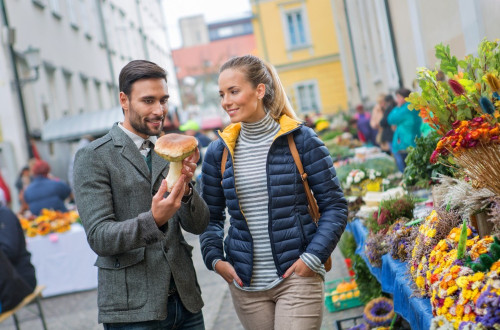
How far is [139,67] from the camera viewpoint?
323cm

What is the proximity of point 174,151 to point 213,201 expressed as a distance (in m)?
0.74

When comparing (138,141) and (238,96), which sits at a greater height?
(238,96)

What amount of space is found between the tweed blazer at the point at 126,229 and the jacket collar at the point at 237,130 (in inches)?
16.1

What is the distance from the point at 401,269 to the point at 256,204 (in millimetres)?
1044

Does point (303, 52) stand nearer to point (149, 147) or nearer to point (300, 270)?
point (149, 147)

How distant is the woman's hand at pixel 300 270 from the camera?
3.30 metres

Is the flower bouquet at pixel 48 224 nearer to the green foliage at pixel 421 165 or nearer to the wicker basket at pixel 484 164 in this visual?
the green foliage at pixel 421 165

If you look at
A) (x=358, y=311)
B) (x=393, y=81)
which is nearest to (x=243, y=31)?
(x=393, y=81)

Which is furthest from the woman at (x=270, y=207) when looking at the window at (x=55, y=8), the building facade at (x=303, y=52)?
the building facade at (x=303, y=52)

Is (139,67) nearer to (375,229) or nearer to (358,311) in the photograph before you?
(375,229)

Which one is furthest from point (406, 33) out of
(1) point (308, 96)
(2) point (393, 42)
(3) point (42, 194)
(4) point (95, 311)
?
(1) point (308, 96)

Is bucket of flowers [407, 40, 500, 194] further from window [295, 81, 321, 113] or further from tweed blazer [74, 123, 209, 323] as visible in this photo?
window [295, 81, 321, 113]

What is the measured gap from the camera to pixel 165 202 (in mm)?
2959

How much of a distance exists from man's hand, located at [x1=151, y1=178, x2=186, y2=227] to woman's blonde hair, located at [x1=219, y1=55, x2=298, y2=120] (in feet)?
2.49
